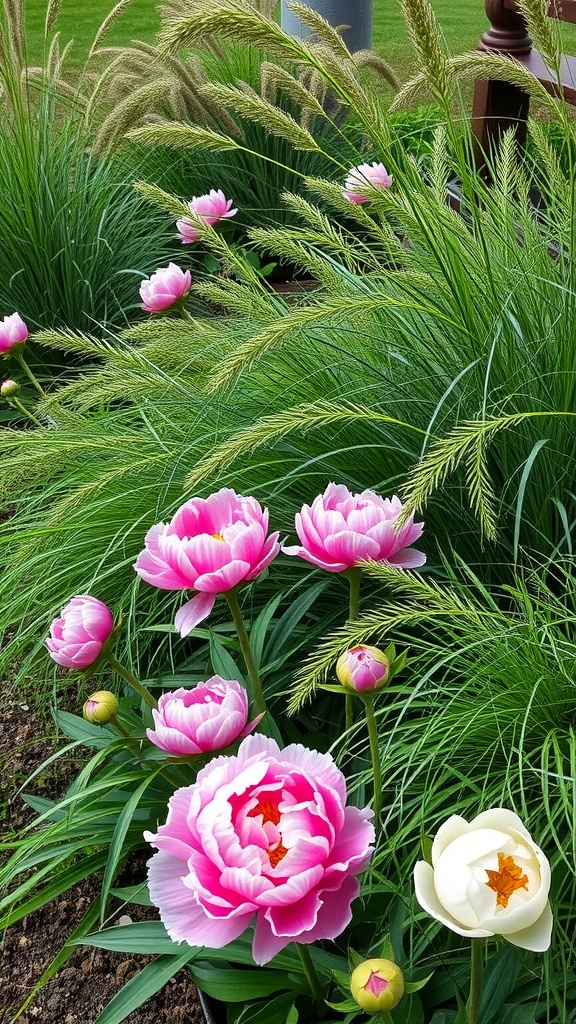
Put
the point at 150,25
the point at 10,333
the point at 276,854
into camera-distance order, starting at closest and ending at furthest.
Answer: the point at 276,854, the point at 10,333, the point at 150,25

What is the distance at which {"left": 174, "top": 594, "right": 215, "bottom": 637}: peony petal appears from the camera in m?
1.06

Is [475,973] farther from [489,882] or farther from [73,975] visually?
[73,975]

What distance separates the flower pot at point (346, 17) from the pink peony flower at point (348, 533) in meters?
4.28

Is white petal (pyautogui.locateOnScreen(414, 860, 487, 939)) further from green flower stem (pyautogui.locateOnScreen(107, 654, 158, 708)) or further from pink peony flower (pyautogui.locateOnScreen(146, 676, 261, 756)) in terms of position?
green flower stem (pyautogui.locateOnScreen(107, 654, 158, 708))

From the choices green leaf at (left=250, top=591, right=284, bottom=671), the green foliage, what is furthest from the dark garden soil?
green leaf at (left=250, top=591, right=284, bottom=671)

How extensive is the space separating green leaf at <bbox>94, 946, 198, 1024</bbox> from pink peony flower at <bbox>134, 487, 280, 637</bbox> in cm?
41

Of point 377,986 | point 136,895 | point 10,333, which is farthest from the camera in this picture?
point 10,333

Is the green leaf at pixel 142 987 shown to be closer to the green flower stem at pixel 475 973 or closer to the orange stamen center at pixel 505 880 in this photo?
the green flower stem at pixel 475 973

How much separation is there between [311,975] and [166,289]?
60.8 inches

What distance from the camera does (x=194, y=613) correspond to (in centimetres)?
107

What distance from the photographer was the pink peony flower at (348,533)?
101 cm

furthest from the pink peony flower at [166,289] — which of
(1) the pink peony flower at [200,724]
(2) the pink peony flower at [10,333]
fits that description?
(1) the pink peony flower at [200,724]

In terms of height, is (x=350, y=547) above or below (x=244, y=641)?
above

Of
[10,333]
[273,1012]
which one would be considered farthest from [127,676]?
[10,333]
